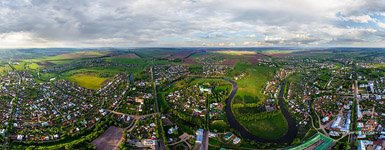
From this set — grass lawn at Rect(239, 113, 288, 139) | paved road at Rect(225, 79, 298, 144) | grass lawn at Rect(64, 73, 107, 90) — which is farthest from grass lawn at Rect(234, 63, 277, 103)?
grass lawn at Rect(64, 73, 107, 90)

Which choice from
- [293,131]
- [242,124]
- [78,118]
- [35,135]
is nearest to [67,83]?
[78,118]

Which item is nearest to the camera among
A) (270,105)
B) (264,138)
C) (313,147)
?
(313,147)

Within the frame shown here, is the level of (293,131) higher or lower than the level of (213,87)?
lower

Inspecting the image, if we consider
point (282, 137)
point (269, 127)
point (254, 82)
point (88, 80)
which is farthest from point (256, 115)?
point (88, 80)

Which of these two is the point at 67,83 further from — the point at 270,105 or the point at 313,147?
the point at 313,147

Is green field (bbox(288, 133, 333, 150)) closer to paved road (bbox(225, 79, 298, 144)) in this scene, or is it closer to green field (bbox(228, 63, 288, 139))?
paved road (bbox(225, 79, 298, 144))

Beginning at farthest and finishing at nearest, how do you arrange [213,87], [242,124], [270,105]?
1. [213,87]
2. [270,105]
3. [242,124]

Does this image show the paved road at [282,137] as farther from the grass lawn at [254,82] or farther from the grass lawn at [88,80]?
the grass lawn at [88,80]
